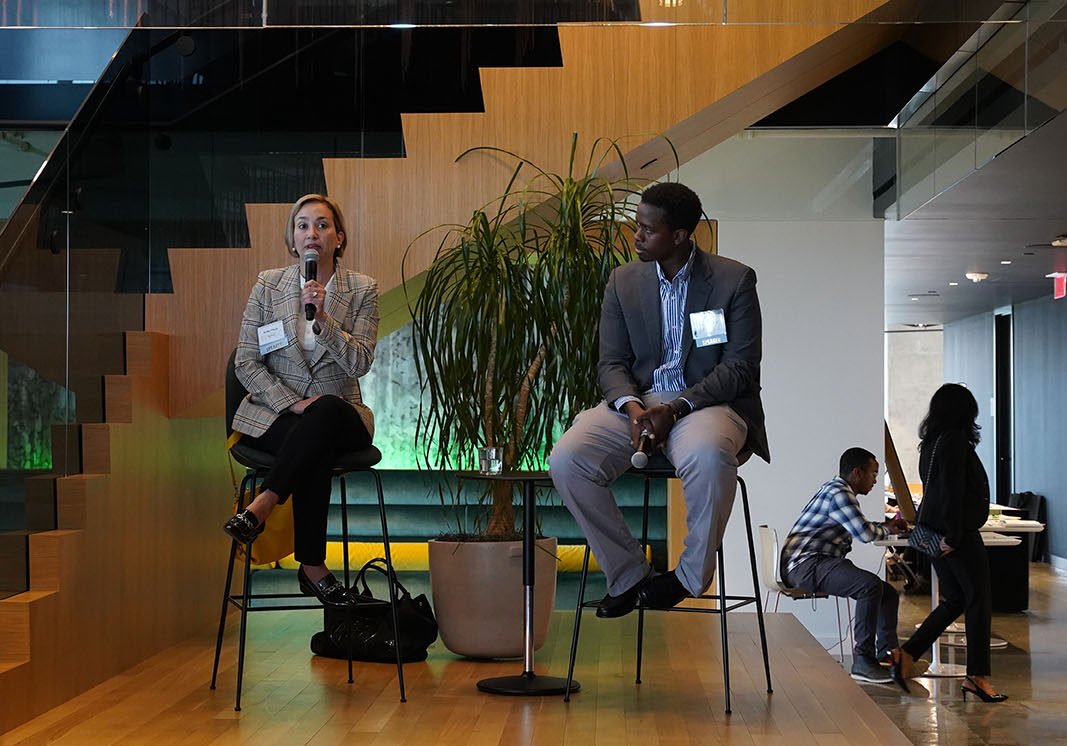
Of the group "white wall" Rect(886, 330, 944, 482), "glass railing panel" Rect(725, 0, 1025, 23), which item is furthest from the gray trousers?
"white wall" Rect(886, 330, 944, 482)

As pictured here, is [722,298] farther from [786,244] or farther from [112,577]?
[786,244]

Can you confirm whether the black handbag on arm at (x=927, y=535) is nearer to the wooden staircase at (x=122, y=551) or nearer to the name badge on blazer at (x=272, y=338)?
the wooden staircase at (x=122, y=551)

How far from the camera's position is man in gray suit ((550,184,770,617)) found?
2.97 metres

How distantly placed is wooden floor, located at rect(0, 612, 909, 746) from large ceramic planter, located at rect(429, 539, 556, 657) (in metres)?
0.07

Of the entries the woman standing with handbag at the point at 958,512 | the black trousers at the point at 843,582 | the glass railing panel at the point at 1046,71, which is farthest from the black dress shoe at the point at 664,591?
the woman standing with handbag at the point at 958,512

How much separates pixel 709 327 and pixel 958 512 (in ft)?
12.5

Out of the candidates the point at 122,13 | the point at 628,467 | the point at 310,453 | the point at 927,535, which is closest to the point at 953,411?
the point at 927,535

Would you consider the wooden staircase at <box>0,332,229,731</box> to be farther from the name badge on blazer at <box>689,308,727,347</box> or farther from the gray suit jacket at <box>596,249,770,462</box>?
the name badge on blazer at <box>689,308,727,347</box>

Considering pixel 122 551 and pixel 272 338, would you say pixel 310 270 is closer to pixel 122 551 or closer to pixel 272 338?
pixel 272 338

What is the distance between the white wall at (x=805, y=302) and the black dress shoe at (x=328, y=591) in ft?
17.1

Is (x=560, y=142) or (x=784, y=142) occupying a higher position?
(x=784, y=142)

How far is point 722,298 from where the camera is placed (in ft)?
10.7

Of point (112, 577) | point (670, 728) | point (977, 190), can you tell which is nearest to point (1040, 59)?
point (977, 190)

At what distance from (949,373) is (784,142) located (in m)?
11.7
